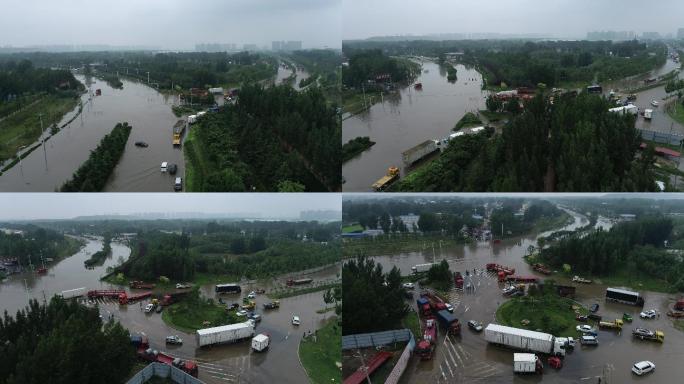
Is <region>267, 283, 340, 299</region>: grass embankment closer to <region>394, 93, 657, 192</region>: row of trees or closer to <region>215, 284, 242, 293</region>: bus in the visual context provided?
<region>215, 284, 242, 293</region>: bus

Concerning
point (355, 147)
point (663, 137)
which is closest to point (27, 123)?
point (355, 147)

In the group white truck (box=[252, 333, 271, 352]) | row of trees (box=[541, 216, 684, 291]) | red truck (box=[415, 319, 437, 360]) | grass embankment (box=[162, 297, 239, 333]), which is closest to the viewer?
Result: red truck (box=[415, 319, 437, 360])

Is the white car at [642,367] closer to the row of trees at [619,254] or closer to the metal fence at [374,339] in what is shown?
the metal fence at [374,339]

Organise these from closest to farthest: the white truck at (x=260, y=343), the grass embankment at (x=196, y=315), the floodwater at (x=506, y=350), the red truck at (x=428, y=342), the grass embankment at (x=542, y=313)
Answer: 1. the floodwater at (x=506, y=350)
2. the red truck at (x=428, y=342)
3. the white truck at (x=260, y=343)
4. the grass embankment at (x=542, y=313)
5. the grass embankment at (x=196, y=315)

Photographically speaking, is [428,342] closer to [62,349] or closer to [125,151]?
[62,349]

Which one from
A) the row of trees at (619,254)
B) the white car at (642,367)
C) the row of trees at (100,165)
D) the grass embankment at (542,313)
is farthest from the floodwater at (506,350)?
the row of trees at (100,165)

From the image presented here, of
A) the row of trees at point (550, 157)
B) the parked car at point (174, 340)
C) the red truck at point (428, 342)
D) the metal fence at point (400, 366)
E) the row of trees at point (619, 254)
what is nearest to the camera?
the metal fence at point (400, 366)

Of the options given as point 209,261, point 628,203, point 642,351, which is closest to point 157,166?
point 209,261

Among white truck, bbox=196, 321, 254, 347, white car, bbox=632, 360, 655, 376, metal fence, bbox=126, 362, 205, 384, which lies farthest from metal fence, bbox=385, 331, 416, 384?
white car, bbox=632, 360, 655, 376
